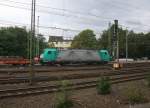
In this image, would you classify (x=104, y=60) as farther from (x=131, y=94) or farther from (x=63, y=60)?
(x=131, y=94)

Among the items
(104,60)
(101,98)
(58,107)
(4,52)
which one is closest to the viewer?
(58,107)

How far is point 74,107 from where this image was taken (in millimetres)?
12578

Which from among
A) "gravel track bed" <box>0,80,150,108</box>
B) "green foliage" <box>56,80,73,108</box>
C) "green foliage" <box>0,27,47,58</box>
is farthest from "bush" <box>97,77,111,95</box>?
"green foliage" <box>0,27,47,58</box>

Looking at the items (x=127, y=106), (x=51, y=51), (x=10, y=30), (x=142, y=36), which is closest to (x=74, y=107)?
(x=127, y=106)

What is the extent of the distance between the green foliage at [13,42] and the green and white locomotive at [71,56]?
2825 cm

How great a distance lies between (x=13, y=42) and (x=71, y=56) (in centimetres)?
3572

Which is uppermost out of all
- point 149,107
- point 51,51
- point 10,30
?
point 10,30

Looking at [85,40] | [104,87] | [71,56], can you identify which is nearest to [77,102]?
[104,87]

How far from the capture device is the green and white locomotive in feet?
161

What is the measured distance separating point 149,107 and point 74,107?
355 centimetres

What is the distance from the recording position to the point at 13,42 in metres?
82.9

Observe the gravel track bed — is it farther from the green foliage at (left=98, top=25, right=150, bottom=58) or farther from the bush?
the green foliage at (left=98, top=25, right=150, bottom=58)

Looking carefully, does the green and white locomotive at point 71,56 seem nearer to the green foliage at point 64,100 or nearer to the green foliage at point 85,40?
the green foliage at point 64,100

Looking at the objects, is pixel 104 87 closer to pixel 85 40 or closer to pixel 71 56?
pixel 71 56
